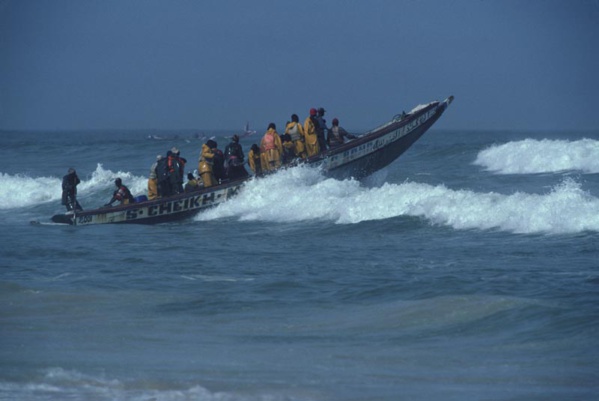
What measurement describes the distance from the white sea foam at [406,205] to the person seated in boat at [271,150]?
26 cm

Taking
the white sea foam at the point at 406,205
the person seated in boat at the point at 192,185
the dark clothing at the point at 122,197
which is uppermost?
the person seated in boat at the point at 192,185

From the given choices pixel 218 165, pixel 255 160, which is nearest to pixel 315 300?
pixel 218 165

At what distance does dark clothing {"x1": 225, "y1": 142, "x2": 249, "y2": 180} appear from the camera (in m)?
21.5

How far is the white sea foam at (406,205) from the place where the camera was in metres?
17.5

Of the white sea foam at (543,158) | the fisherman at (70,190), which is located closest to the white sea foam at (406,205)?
the fisherman at (70,190)

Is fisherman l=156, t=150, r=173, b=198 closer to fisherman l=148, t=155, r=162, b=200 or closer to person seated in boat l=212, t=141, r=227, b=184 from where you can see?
fisherman l=148, t=155, r=162, b=200

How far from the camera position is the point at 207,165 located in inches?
844

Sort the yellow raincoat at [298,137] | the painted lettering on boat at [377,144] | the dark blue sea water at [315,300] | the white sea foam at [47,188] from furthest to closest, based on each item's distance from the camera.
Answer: the white sea foam at [47,188]
the painted lettering on boat at [377,144]
the yellow raincoat at [298,137]
the dark blue sea water at [315,300]

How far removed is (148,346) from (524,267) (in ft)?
19.1

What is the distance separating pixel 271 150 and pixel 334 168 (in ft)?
5.10

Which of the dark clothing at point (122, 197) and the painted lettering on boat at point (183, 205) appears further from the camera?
the dark clothing at point (122, 197)

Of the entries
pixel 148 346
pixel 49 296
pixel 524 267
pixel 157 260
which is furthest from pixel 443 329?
pixel 157 260

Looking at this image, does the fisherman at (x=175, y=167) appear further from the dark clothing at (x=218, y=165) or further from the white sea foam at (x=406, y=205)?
the white sea foam at (x=406, y=205)

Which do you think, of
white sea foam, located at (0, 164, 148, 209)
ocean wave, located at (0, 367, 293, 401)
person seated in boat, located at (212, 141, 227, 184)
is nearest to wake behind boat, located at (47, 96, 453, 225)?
person seated in boat, located at (212, 141, 227, 184)
